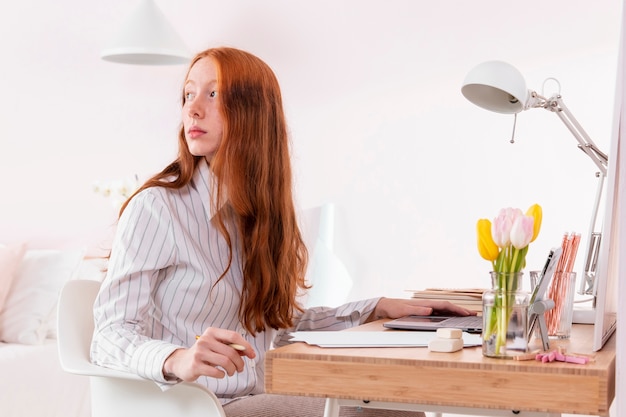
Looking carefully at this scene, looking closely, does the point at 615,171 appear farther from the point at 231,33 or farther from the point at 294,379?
the point at 231,33

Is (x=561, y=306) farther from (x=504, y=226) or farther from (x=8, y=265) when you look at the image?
(x=8, y=265)

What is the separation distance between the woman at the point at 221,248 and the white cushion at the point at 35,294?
5.12 feet

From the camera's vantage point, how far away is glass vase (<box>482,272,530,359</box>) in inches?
40.7

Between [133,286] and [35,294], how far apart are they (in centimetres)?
179

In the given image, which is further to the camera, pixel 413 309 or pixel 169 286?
pixel 413 309

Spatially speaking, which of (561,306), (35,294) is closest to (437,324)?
(561,306)

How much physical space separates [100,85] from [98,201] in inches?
18.4

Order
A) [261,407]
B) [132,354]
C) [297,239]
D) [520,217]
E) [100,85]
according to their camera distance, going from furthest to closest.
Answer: [100,85] < [297,239] < [261,407] < [132,354] < [520,217]

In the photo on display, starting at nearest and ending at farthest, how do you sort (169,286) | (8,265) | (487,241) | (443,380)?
(443,380) → (487,241) → (169,286) → (8,265)

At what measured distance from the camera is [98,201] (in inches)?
137

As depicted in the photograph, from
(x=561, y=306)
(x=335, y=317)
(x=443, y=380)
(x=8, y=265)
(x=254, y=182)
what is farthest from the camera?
(x=8, y=265)

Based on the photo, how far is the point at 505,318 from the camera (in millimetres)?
1054

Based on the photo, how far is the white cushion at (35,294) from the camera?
299 cm

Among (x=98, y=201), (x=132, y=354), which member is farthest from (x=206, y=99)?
(x=98, y=201)
